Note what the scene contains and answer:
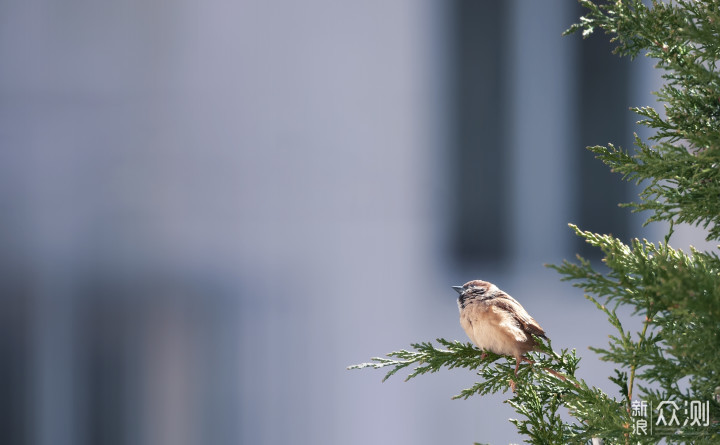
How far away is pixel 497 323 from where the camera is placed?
0.65 metres

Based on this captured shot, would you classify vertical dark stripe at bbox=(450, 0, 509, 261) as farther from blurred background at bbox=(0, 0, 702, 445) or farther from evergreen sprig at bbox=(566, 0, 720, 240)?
evergreen sprig at bbox=(566, 0, 720, 240)

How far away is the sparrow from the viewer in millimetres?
633

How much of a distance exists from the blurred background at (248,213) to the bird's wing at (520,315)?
1.00 meters

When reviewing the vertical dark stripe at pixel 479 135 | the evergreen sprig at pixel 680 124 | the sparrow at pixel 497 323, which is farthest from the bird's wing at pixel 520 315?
the vertical dark stripe at pixel 479 135

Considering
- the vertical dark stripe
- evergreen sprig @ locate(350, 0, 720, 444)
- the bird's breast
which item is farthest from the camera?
the vertical dark stripe

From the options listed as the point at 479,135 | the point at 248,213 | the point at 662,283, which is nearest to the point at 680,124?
the point at 662,283

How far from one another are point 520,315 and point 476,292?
0.08 metres

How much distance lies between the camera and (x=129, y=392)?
1758 millimetres

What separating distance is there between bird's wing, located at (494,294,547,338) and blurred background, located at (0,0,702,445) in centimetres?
100

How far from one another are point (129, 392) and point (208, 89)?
0.78 m

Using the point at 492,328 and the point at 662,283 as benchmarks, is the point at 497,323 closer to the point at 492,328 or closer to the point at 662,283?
the point at 492,328

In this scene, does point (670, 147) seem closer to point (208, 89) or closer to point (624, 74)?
point (624, 74)

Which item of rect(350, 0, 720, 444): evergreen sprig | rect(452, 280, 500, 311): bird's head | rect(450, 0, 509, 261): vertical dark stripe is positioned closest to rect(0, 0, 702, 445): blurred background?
rect(450, 0, 509, 261): vertical dark stripe

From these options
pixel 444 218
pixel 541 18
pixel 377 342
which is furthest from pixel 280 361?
pixel 541 18
